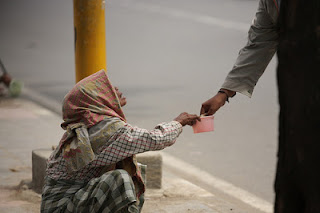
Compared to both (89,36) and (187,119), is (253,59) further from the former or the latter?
(89,36)

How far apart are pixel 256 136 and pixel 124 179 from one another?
366cm

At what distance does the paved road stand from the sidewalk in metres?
0.66

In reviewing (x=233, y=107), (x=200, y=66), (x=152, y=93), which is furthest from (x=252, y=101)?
(x=200, y=66)

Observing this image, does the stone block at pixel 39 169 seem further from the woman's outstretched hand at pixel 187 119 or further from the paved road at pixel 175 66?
the paved road at pixel 175 66

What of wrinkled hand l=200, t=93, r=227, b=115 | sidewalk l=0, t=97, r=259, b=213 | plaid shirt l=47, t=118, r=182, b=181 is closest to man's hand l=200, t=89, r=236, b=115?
wrinkled hand l=200, t=93, r=227, b=115

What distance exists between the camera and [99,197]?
3320 mm

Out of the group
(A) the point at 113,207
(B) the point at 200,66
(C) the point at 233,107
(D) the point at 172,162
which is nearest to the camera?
(A) the point at 113,207

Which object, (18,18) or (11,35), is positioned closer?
(11,35)

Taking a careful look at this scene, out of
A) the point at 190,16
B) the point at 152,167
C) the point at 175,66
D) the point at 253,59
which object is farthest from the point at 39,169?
the point at 190,16

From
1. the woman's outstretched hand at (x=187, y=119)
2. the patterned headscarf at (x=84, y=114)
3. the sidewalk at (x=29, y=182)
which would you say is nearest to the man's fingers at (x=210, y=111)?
the woman's outstretched hand at (x=187, y=119)

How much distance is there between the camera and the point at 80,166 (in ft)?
10.9

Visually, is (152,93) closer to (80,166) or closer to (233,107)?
(233,107)

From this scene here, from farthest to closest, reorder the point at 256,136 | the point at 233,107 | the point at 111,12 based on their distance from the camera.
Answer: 1. the point at 111,12
2. the point at 233,107
3. the point at 256,136

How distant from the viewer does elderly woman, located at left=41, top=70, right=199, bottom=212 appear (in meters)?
3.32
